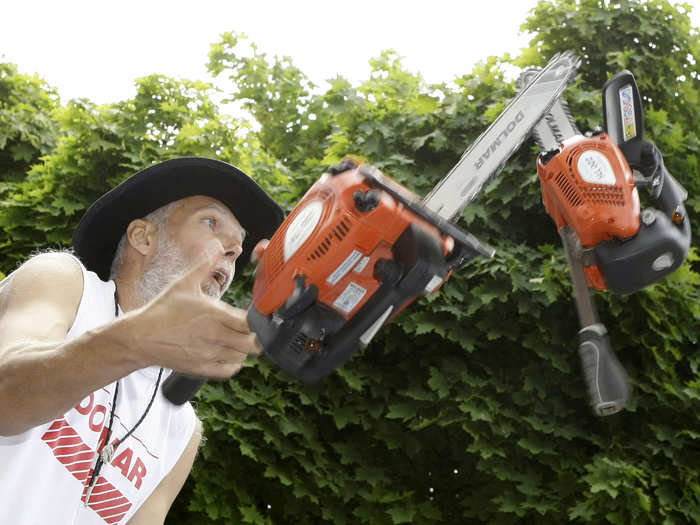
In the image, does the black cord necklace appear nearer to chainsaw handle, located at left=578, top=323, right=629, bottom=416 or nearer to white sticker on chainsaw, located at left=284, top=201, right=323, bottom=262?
white sticker on chainsaw, located at left=284, top=201, right=323, bottom=262

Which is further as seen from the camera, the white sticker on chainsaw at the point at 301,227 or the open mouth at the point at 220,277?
the open mouth at the point at 220,277

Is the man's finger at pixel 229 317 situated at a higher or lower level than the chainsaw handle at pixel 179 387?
higher

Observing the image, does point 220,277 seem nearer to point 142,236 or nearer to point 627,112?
point 142,236

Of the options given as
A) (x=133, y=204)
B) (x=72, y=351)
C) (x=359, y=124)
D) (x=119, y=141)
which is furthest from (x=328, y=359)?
(x=119, y=141)

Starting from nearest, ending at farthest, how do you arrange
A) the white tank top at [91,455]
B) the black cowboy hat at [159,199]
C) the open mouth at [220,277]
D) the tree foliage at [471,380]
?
the white tank top at [91,455] → the open mouth at [220,277] → the black cowboy hat at [159,199] → the tree foliage at [471,380]

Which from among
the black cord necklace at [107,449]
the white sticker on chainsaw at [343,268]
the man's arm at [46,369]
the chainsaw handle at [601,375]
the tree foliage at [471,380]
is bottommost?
the tree foliage at [471,380]

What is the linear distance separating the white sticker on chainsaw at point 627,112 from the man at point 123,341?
1.46m

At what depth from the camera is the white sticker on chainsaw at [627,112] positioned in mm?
3066

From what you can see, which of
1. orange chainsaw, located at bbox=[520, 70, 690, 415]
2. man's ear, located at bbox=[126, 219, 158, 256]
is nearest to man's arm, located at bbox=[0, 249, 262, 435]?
man's ear, located at bbox=[126, 219, 158, 256]

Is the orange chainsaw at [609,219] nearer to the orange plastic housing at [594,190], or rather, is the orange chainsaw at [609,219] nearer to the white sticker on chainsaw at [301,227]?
the orange plastic housing at [594,190]

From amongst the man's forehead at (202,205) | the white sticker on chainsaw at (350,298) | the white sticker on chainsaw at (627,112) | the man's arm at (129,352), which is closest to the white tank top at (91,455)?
the man's forehead at (202,205)

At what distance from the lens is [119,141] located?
6035mm

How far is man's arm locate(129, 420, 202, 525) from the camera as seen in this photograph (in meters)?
2.88

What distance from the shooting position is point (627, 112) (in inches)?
122
